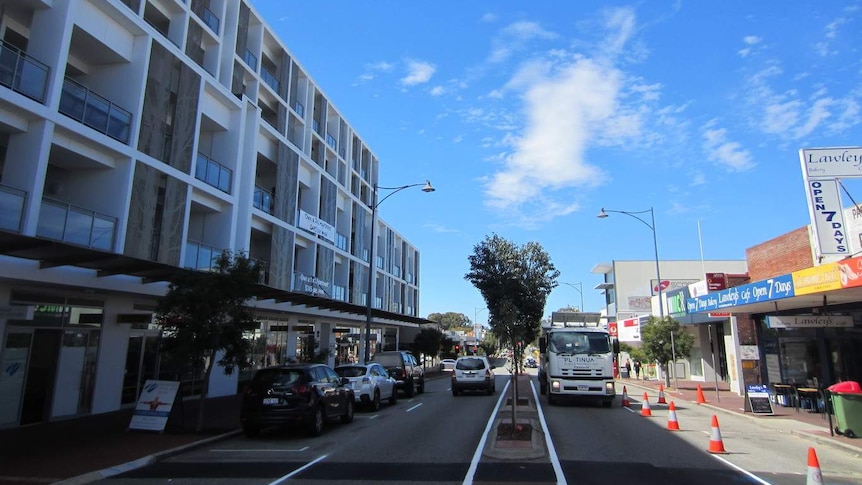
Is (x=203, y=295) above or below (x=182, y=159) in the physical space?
below

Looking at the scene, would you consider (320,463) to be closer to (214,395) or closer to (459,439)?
(459,439)

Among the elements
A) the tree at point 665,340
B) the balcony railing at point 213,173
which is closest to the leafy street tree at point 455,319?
the tree at point 665,340

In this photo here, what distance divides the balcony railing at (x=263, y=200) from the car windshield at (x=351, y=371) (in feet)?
38.0

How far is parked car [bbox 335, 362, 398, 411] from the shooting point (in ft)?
59.8

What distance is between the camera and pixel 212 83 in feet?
74.5

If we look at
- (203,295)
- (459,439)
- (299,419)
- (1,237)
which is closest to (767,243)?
(459,439)

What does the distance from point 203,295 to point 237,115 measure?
46.6ft

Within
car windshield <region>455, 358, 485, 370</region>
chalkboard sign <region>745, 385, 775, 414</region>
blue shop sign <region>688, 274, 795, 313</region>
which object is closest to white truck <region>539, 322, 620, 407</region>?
chalkboard sign <region>745, 385, 775, 414</region>

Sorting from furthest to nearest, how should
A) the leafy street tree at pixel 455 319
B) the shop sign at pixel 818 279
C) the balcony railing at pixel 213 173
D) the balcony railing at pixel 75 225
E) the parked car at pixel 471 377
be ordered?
1. the leafy street tree at pixel 455 319
2. the parked car at pixel 471 377
3. the balcony railing at pixel 213 173
4. the balcony railing at pixel 75 225
5. the shop sign at pixel 818 279

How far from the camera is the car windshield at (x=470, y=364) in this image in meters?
25.9

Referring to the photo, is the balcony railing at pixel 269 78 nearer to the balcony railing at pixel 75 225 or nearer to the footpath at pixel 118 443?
the balcony railing at pixel 75 225

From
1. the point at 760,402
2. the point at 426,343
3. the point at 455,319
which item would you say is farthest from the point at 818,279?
the point at 455,319

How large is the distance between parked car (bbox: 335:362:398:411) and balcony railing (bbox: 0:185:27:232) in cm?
1012

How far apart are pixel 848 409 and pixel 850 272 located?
3.27 metres
